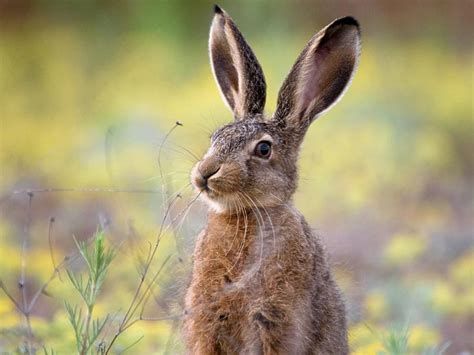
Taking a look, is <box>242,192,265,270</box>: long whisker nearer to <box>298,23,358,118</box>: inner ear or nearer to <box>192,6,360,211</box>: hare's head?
<box>192,6,360,211</box>: hare's head

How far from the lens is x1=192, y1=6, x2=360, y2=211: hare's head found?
5238mm

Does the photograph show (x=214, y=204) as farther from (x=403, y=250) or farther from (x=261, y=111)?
(x=403, y=250)

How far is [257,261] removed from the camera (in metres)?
5.30

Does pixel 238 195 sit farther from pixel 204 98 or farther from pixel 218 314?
pixel 204 98

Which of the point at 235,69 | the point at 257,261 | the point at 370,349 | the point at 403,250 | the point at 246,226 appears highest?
the point at 235,69

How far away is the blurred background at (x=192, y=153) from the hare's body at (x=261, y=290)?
294 mm

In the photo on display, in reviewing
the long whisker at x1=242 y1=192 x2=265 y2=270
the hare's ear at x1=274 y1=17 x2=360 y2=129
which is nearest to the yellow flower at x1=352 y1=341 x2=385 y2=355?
the long whisker at x1=242 y1=192 x2=265 y2=270

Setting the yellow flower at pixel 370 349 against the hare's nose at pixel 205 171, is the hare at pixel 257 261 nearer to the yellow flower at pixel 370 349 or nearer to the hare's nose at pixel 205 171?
the hare's nose at pixel 205 171

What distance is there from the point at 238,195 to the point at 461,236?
12.5 feet

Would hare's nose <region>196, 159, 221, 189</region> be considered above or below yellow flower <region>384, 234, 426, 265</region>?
above

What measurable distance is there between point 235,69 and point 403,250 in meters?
2.77

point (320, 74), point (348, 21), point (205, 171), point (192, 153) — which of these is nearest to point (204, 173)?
point (205, 171)

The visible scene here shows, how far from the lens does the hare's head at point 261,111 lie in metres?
5.24

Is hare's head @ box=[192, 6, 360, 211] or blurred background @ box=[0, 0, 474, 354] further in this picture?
blurred background @ box=[0, 0, 474, 354]
